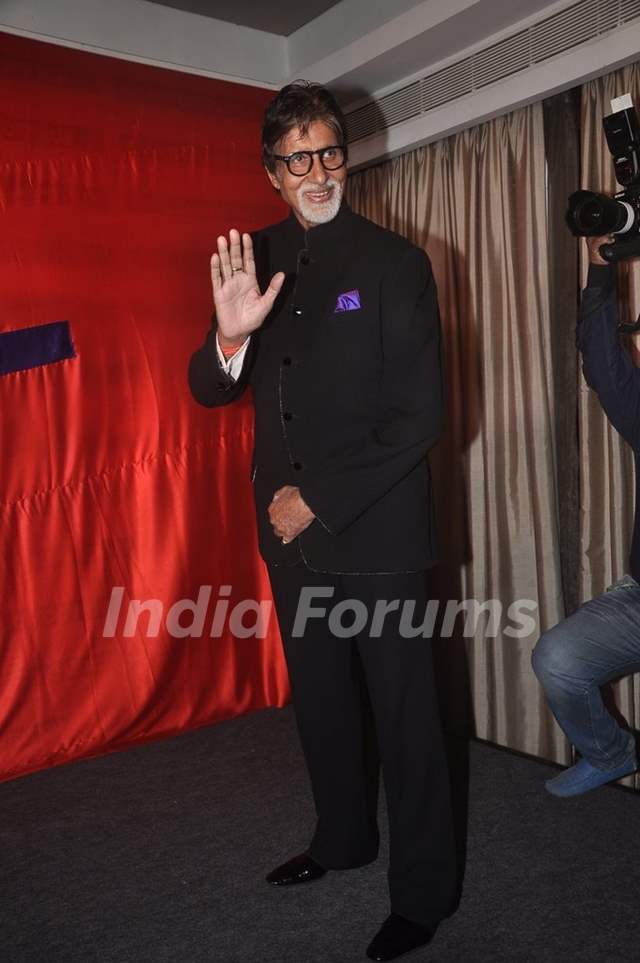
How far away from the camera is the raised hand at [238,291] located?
1800 millimetres

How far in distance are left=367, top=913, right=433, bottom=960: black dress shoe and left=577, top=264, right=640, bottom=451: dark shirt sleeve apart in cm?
121

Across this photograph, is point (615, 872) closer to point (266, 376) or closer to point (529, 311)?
point (266, 376)

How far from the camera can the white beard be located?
1.85 m

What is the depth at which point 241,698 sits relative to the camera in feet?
10.8

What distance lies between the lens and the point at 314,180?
6.02 feet

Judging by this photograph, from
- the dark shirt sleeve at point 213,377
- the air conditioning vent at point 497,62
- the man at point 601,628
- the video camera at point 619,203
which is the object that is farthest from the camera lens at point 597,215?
the dark shirt sleeve at point 213,377

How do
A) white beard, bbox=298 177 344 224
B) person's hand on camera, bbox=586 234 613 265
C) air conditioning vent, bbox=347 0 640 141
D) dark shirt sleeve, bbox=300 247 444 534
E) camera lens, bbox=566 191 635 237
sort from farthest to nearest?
air conditioning vent, bbox=347 0 640 141
person's hand on camera, bbox=586 234 613 265
camera lens, bbox=566 191 635 237
white beard, bbox=298 177 344 224
dark shirt sleeve, bbox=300 247 444 534

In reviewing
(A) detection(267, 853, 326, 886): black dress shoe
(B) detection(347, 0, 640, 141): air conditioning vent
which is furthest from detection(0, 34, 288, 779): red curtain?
(A) detection(267, 853, 326, 886): black dress shoe

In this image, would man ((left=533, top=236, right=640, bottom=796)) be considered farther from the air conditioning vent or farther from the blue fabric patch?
the blue fabric patch

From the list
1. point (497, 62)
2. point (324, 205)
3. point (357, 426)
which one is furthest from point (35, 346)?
point (497, 62)

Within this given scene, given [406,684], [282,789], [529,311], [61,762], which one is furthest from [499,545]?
[61,762]

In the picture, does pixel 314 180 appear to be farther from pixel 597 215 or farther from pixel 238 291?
pixel 597 215

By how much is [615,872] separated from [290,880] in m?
0.73

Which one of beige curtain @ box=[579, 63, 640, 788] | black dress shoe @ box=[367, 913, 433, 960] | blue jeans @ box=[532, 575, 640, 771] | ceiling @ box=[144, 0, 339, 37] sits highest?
ceiling @ box=[144, 0, 339, 37]
